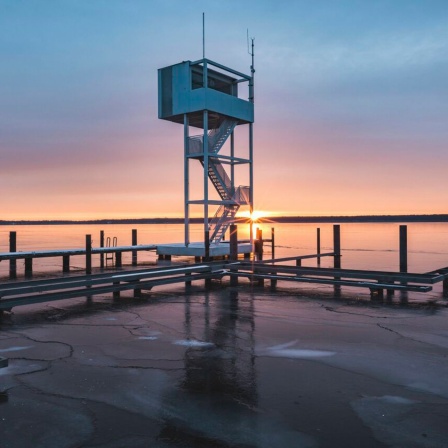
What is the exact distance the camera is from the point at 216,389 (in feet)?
20.3

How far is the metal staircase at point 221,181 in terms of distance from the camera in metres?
29.8

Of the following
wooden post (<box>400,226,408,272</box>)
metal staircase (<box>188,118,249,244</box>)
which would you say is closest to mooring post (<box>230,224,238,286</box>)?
A: wooden post (<box>400,226,408,272</box>)

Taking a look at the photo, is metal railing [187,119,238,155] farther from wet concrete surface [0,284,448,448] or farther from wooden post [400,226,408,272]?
wet concrete surface [0,284,448,448]

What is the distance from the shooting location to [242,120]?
31469 millimetres

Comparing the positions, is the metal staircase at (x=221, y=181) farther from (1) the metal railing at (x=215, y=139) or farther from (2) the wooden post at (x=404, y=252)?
(2) the wooden post at (x=404, y=252)

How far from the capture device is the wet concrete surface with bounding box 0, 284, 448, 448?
4879mm

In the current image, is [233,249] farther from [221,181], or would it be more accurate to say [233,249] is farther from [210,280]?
[221,181]

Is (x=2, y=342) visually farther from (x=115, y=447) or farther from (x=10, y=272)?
(x=10, y=272)

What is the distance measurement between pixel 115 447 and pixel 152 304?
877cm

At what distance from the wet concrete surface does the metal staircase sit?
62.5ft

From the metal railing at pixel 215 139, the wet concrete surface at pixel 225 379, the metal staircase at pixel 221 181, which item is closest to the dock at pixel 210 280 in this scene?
the wet concrete surface at pixel 225 379

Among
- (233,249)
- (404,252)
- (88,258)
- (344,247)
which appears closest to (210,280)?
(233,249)

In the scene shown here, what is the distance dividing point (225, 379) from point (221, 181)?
2372 cm

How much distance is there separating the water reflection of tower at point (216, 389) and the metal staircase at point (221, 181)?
19816mm
